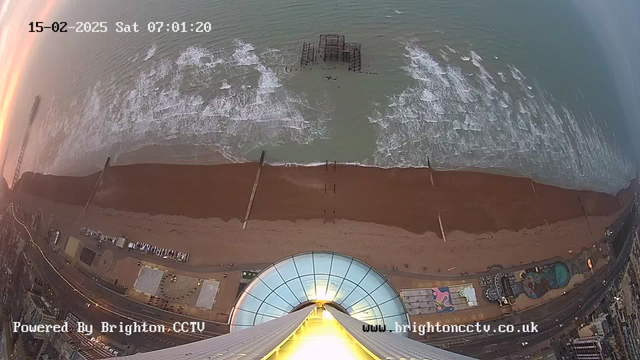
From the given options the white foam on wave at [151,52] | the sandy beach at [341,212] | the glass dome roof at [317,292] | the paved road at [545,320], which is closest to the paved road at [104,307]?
the sandy beach at [341,212]

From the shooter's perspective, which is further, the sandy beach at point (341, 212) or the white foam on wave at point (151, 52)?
the white foam on wave at point (151, 52)

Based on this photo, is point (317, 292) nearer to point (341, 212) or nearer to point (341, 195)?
point (341, 212)

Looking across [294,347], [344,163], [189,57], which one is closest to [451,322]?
[344,163]

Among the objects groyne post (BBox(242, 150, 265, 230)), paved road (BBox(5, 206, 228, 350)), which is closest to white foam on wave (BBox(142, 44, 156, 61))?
groyne post (BBox(242, 150, 265, 230))

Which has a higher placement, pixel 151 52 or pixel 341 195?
pixel 151 52

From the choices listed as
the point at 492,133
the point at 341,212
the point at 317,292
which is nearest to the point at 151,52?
the point at 341,212

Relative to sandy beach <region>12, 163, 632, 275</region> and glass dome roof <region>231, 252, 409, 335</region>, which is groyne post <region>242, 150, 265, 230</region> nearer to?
sandy beach <region>12, 163, 632, 275</region>

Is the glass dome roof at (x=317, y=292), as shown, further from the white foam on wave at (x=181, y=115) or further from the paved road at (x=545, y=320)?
the white foam on wave at (x=181, y=115)
